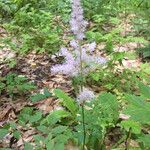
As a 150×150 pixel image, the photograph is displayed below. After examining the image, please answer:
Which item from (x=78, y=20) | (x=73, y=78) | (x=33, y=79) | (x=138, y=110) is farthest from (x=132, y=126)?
(x=33, y=79)

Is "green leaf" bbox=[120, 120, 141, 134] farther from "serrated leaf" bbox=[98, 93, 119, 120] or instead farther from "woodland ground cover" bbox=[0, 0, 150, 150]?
"serrated leaf" bbox=[98, 93, 119, 120]

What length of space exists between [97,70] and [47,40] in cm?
99

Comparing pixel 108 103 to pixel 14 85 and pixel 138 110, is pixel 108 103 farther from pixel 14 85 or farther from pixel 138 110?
pixel 14 85

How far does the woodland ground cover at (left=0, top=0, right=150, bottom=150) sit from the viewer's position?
6.79 feet

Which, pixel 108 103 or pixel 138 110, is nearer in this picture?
pixel 138 110

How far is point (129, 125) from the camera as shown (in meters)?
2.48

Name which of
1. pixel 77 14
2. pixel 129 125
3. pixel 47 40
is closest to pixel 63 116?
pixel 129 125

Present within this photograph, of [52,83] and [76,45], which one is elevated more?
[76,45]

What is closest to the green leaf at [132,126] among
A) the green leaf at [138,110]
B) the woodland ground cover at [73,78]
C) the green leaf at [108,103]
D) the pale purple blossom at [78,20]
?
the woodland ground cover at [73,78]

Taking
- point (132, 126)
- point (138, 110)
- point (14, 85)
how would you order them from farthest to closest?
point (14, 85) < point (132, 126) < point (138, 110)

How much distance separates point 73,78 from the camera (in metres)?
3.73

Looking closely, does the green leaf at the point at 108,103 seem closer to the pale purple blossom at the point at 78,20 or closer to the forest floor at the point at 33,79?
the forest floor at the point at 33,79

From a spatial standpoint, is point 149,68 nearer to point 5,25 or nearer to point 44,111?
point 44,111

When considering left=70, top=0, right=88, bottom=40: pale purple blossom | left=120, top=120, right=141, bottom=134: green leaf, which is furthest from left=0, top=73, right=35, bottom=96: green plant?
left=70, top=0, right=88, bottom=40: pale purple blossom
